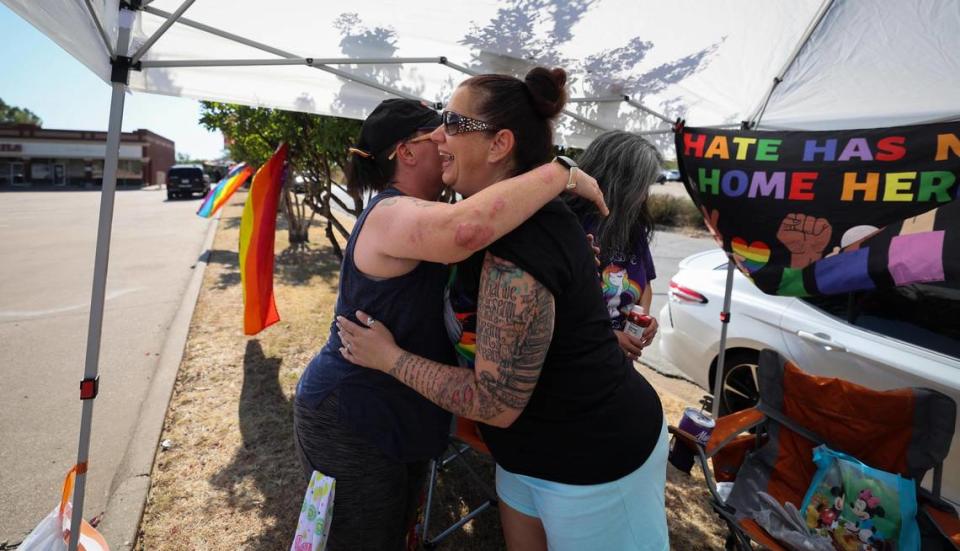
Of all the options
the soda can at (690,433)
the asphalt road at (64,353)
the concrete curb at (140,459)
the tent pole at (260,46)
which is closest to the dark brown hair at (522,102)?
the tent pole at (260,46)

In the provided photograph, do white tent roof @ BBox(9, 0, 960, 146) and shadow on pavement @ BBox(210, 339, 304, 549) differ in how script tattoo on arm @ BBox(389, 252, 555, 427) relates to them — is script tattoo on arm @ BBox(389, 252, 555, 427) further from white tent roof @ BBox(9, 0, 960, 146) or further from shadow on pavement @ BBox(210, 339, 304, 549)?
shadow on pavement @ BBox(210, 339, 304, 549)

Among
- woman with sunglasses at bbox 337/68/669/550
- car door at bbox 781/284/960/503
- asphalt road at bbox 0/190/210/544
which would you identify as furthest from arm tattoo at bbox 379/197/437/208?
Result: car door at bbox 781/284/960/503

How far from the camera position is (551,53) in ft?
9.55

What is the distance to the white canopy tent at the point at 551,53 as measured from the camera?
218 centimetres

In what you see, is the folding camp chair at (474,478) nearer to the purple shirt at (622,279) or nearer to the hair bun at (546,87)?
the purple shirt at (622,279)

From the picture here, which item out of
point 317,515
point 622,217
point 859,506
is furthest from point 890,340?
point 317,515

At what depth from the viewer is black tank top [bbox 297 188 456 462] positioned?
1363 mm

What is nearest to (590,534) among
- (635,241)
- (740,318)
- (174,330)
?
(635,241)

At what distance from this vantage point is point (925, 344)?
9.62 ft

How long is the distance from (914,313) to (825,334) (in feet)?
1.63

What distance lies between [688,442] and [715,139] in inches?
68.7

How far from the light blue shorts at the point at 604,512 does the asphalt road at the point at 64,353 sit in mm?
2927

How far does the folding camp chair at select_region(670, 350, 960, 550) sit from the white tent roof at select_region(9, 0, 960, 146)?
1469mm

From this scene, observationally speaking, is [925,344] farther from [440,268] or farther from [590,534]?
[440,268]
